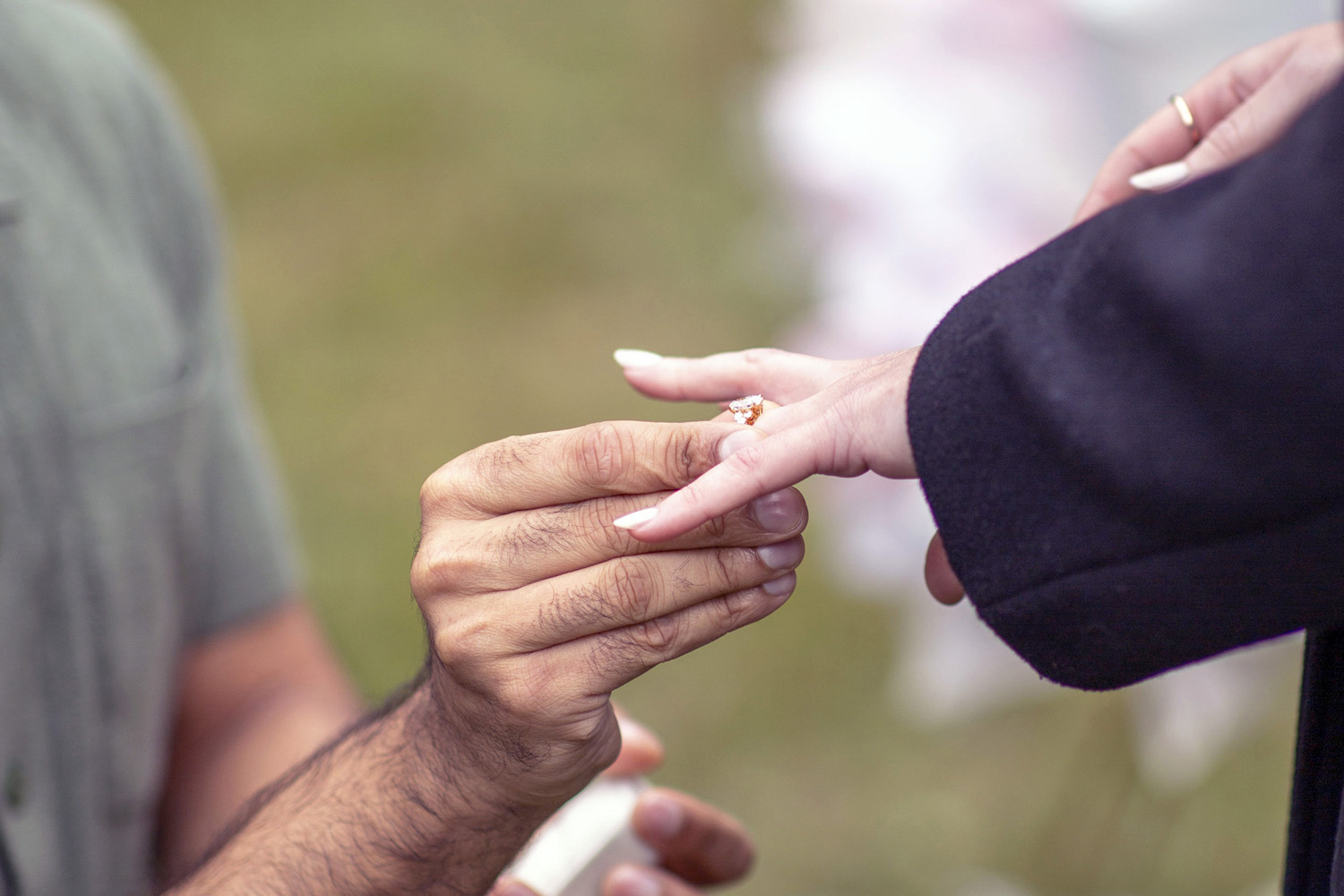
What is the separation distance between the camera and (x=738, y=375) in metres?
0.77

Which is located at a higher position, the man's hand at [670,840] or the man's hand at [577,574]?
the man's hand at [577,574]

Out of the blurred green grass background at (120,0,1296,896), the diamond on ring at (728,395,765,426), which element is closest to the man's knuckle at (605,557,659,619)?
the diamond on ring at (728,395,765,426)

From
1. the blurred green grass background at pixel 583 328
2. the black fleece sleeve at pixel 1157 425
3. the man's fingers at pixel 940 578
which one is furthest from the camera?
the blurred green grass background at pixel 583 328

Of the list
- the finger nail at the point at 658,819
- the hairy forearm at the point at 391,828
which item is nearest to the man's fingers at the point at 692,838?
the finger nail at the point at 658,819

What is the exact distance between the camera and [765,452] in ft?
2.03

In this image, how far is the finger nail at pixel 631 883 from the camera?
0.92 m

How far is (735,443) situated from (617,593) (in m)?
0.12

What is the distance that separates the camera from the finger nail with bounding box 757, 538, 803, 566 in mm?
648

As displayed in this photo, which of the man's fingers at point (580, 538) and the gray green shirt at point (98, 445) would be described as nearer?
the man's fingers at point (580, 538)

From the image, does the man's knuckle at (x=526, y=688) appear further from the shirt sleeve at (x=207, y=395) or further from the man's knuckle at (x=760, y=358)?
the shirt sleeve at (x=207, y=395)

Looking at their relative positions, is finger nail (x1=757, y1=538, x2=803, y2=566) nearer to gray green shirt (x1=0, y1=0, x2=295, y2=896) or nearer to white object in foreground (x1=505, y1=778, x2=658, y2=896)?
white object in foreground (x1=505, y1=778, x2=658, y2=896)

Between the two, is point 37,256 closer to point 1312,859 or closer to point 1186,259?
point 1186,259

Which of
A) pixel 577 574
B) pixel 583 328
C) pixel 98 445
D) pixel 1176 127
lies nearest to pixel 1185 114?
pixel 1176 127

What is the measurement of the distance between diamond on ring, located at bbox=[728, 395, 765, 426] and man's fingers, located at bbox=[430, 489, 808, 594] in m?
0.07
